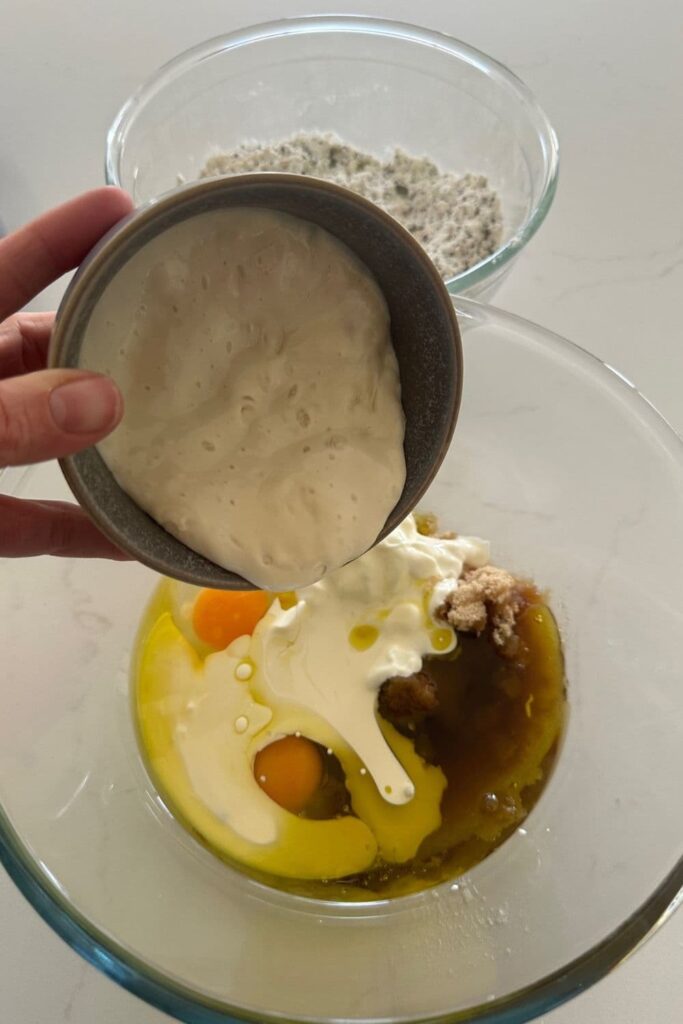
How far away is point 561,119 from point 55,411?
153 centimetres

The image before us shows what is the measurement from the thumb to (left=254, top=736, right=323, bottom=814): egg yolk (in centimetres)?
72

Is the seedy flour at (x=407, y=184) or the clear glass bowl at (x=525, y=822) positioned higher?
the seedy flour at (x=407, y=184)

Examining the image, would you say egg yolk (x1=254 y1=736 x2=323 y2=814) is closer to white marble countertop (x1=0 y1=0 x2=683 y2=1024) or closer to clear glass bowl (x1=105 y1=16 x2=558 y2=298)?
white marble countertop (x1=0 y1=0 x2=683 y2=1024)

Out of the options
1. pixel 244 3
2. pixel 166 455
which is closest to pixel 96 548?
pixel 166 455

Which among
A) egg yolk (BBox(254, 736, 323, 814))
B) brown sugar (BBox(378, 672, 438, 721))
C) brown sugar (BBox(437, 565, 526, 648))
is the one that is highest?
brown sugar (BBox(437, 565, 526, 648))

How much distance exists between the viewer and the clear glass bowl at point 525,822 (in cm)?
95

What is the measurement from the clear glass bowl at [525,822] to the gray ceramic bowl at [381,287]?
413mm

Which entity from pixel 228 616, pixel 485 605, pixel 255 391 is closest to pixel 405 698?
pixel 485 605

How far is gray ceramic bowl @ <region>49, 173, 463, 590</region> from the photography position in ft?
2.20

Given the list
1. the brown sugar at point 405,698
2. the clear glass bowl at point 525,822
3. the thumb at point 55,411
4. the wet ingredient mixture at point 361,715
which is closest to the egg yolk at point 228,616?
the wet ingredient mixture at point 361,715

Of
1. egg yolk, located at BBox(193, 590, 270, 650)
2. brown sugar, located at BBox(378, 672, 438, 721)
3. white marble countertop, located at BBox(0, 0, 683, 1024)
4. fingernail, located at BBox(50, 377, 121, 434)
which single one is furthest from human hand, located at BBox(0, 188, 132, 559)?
brown sugar, located at BBox(378, 672, 438, 721)

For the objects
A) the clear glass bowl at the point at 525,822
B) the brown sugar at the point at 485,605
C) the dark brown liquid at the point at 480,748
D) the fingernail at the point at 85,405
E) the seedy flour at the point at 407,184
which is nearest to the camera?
the fingernail at the point at 85,405

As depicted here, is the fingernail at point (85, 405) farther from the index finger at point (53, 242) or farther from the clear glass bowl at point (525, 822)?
the clear glass bowl at point (525, 822)

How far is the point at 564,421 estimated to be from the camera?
1.30m
